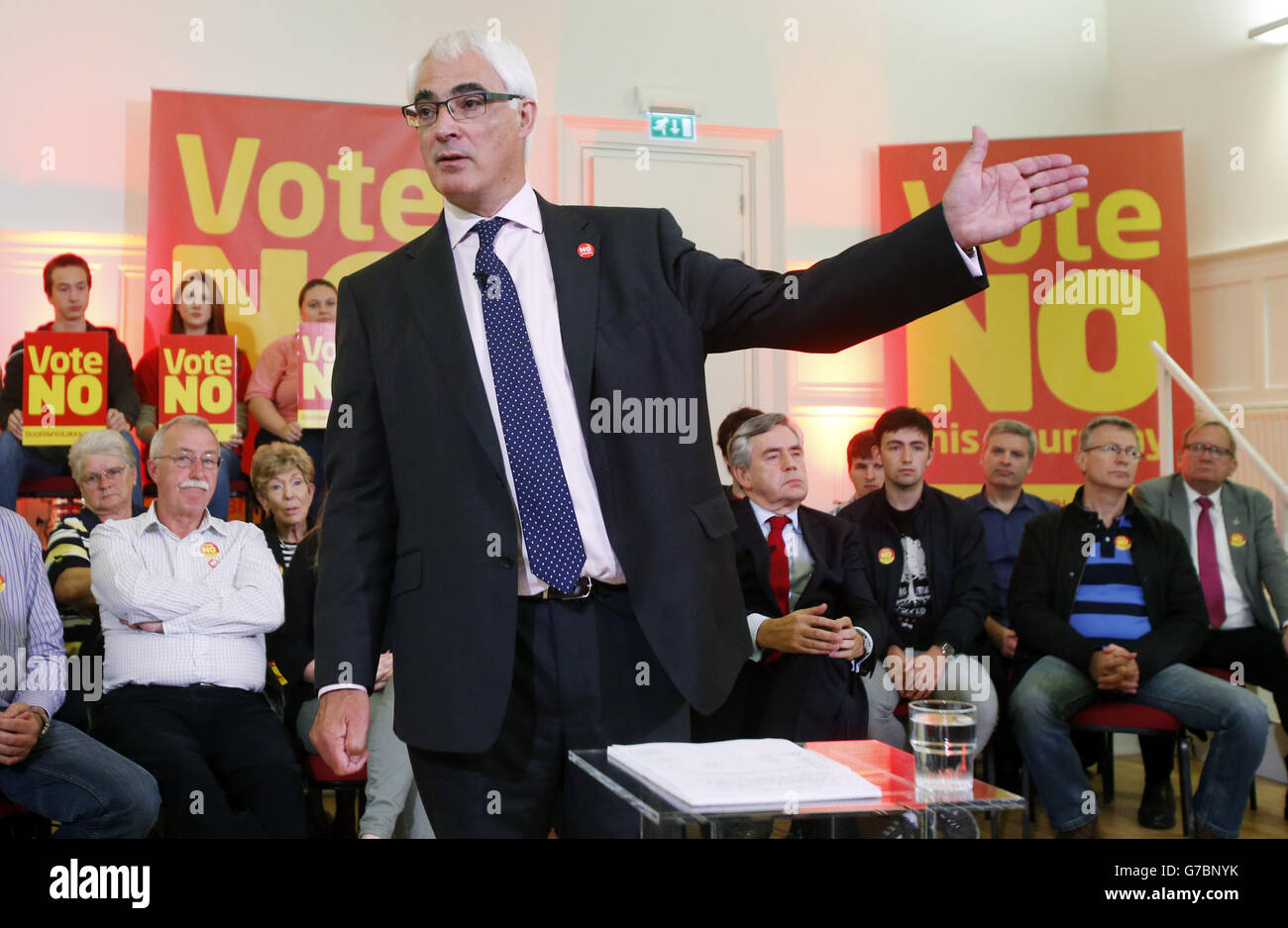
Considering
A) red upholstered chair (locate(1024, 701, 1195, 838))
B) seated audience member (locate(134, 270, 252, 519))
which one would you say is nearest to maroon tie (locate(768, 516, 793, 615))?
red upholstered chair (locate(1024, 701, 1195, 838))

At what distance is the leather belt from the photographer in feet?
5.18

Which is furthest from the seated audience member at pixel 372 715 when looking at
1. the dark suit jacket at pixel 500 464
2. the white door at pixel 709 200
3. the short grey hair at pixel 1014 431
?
the white door at pixel 709 200

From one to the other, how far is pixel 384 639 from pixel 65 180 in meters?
5.10

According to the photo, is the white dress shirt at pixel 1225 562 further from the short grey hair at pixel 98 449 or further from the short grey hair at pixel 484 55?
the short grey hair at pixel 98 449

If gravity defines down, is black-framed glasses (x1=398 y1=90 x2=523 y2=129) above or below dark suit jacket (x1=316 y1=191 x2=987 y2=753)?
above

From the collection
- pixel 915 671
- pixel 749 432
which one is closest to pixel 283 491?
pixel 749 432

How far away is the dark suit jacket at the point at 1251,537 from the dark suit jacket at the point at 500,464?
3362mm

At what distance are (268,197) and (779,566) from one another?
3.39m

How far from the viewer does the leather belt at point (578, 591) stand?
1579mm

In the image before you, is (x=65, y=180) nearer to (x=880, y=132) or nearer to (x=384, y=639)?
(x=880, y=132)

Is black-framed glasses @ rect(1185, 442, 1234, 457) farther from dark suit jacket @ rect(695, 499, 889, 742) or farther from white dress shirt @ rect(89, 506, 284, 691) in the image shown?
white dress shirt @ rect(89, 506, 284, 691)

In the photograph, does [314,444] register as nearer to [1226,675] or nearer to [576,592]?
[1226,675]

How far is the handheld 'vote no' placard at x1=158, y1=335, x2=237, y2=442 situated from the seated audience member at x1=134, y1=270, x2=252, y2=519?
71 mm

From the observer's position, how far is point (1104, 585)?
4.03 meters
